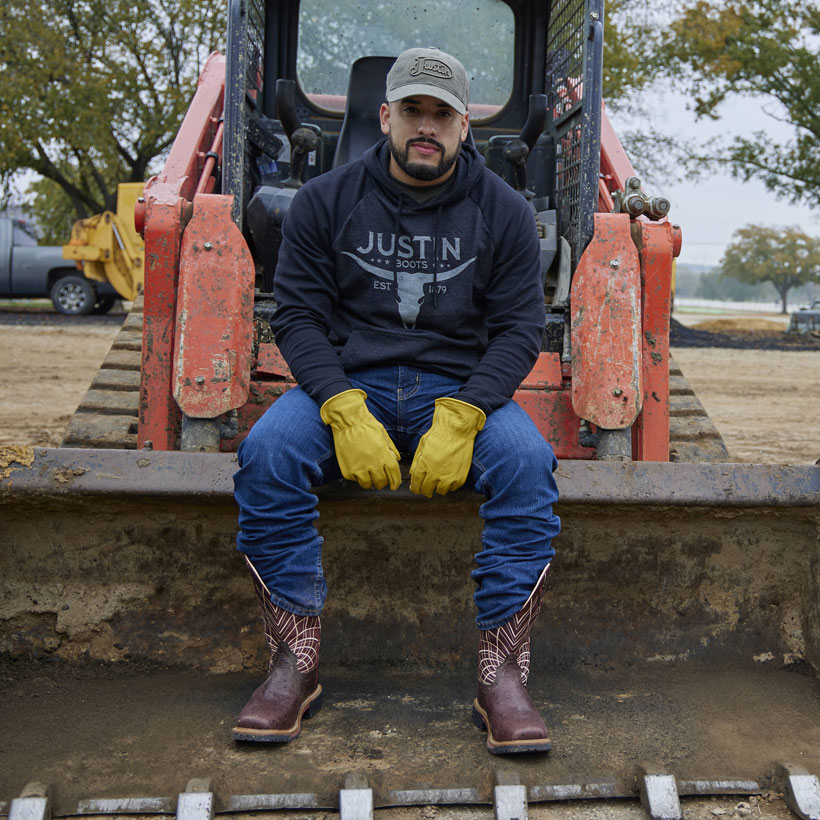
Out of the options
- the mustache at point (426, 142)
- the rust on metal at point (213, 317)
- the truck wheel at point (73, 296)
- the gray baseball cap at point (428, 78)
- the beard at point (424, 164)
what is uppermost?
the gray baseball cap at point (428, 78)

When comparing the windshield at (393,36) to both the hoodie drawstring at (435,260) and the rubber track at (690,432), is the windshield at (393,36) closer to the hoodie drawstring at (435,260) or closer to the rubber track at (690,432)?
the rubber track at (690,432)

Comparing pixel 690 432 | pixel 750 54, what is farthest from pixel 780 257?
pixel 690 432

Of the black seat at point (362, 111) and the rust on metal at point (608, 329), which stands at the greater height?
the black seat at point (362, 111)

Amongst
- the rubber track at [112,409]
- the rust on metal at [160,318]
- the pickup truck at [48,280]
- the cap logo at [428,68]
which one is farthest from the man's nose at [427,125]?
the pickup truck at [48,280]

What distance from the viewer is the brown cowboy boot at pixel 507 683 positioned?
7.64ft

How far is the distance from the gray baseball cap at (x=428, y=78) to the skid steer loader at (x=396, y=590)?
91cm

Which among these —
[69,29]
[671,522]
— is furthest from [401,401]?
[69,29]

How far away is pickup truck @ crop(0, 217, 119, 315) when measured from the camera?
19.2m

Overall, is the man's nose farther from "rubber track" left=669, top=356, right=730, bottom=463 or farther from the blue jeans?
"rubber track" left=669, top=356, right=730, bottom=463

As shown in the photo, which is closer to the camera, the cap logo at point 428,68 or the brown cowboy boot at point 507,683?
the brown cowboy boot at point 507,683

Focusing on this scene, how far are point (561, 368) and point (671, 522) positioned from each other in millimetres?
888

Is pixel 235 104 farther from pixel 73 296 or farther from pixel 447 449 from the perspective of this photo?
pixel 73 296

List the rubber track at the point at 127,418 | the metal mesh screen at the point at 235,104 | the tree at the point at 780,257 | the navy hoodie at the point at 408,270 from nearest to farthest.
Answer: the navy hoodie at the point at 408,270, the metal mesh screen at the point at 235,104, the rubber track at the point at 127,418, the tree at the point at 780,257

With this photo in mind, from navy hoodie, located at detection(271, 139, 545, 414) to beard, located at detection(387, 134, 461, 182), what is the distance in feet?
0.25
